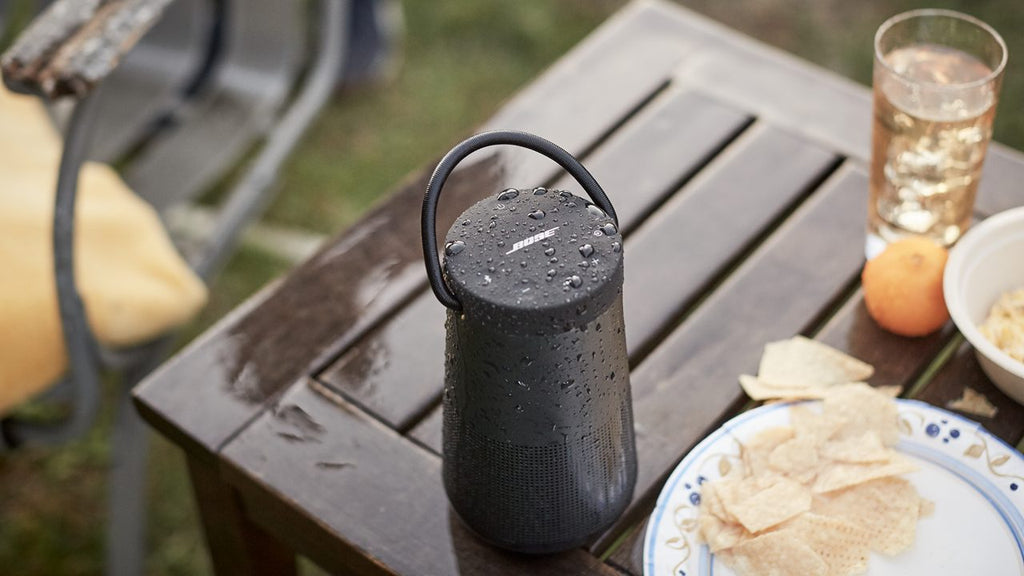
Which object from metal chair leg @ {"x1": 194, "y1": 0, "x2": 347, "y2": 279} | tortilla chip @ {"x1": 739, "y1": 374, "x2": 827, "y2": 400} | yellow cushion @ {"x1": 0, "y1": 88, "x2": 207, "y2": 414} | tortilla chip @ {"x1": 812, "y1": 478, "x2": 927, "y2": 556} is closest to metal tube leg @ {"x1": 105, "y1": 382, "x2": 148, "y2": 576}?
yellow cushion @ {"x1": 0, "y1": 88, "x2": 207, "y2": 414}

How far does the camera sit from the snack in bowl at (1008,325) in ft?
3.33

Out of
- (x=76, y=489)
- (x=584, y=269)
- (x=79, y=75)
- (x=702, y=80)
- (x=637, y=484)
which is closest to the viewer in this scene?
(x=584, y=269)

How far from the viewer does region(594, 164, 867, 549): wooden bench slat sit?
1.05 meters

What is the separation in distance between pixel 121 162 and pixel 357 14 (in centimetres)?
59

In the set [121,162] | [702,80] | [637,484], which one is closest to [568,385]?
[637,484]

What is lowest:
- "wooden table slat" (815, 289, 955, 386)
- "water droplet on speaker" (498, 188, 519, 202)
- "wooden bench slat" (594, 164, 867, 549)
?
"wooden table slat" (815, 289, 955, 386)

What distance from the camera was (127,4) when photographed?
1.36 m

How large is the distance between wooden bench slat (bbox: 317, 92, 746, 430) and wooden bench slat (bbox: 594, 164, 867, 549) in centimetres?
14

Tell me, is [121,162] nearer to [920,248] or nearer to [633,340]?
[633,340]

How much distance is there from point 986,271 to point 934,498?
242 millimetres

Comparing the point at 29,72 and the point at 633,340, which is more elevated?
the point at 29,72

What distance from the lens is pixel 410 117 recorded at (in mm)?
2523

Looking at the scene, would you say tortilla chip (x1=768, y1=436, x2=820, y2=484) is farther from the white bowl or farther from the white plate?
the white bowl

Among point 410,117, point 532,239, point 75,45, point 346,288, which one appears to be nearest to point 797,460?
point 532,239
